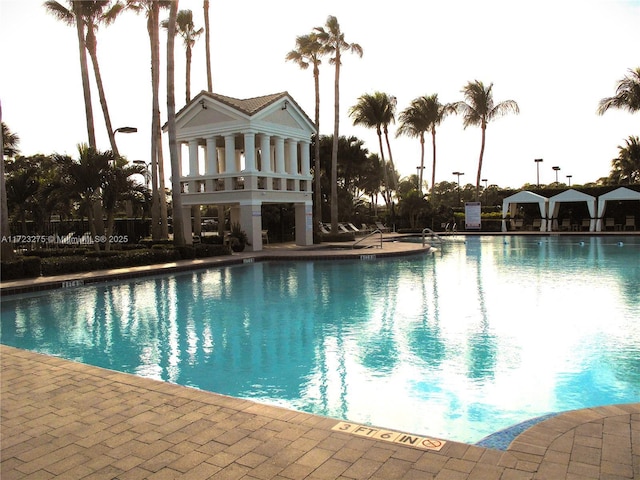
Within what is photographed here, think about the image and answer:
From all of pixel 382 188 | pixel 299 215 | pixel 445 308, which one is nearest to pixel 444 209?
pixel 299 215

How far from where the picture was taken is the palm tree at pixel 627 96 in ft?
113

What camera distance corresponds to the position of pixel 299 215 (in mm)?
27688

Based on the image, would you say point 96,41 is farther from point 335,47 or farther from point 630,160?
point 630,160

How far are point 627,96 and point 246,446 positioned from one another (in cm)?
3988

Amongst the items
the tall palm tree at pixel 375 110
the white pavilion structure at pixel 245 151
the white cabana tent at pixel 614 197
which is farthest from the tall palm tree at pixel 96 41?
the white cabana tent at pixel 614 197

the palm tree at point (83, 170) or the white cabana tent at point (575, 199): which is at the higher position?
the palm tree at point (83, 170)

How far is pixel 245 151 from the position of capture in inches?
936

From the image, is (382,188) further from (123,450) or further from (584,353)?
(123,450)

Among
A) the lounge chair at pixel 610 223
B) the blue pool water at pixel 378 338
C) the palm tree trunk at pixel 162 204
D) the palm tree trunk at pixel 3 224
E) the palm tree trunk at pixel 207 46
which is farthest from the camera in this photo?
the lounge chair at pixel 610 223

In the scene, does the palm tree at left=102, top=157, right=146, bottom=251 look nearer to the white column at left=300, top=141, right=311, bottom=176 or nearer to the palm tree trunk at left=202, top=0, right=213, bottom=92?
the white column at left=300, top=141, right=311, bottom=176

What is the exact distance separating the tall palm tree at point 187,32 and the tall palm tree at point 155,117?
5.79 meters

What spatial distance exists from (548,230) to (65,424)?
36.8 m

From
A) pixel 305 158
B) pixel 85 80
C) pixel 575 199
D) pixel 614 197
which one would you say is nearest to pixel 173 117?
pixel 85 80

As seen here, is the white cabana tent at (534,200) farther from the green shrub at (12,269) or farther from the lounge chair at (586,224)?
the green shrub at (12,269)
